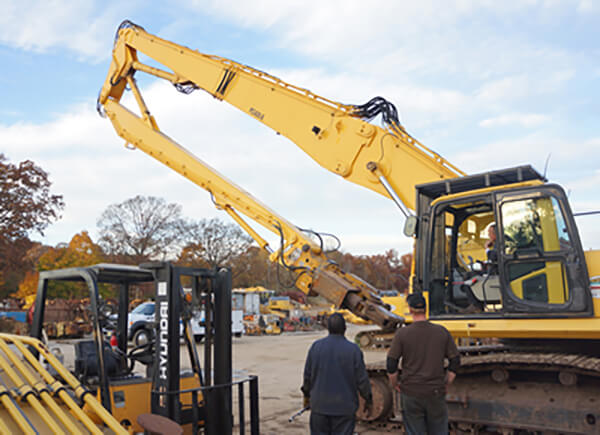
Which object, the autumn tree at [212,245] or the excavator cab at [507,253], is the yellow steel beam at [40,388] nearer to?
the excavator cab at [507,253]

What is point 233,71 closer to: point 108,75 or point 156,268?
point 108,75

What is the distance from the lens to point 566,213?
18.2ft

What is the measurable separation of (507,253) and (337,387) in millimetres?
2460

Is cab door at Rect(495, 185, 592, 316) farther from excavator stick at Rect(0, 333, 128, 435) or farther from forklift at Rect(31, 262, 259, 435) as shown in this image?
excavator stick at Rect(0, 333, 128, 435)

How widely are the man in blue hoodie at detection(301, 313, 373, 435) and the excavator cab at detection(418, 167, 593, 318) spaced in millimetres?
1781

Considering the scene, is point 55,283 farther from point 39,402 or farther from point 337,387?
point 337,387

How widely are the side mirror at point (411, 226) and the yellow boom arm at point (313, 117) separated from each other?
1.04 meters

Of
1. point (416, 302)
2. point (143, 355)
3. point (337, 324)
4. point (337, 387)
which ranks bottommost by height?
point (337, 387)

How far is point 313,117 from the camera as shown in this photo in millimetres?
8727

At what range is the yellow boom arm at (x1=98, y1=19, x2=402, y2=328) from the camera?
343 inches

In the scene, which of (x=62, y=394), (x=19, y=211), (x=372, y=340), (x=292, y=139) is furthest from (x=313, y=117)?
(x=19, y=211)

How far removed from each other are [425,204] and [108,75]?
26.0ft

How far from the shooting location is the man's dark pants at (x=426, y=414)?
16.0 ft

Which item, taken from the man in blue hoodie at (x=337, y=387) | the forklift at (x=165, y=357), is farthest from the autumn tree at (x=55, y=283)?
the man in blue hoodie at (x=337, y=387)
